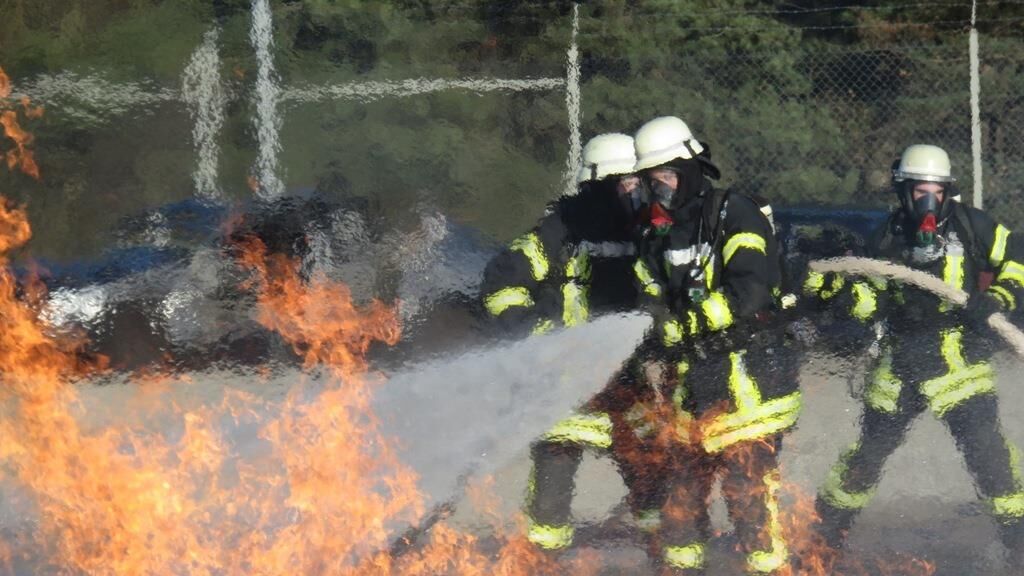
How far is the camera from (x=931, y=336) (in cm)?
624

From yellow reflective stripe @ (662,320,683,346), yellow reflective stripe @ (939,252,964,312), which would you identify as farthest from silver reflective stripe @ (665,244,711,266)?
yellow reflective stripe @ (939,252,964,312)

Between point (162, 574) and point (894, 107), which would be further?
point (894, 107)

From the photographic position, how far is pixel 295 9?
30.9 ft

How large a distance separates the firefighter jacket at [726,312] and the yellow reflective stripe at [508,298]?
583mm

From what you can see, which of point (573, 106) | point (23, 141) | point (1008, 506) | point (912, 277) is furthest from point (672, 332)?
point (23, 141)

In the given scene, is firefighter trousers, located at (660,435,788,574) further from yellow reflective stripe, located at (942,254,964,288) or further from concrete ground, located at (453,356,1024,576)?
yellow reflective stripe, located at (942,254,964,288)

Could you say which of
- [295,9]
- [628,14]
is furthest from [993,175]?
[295,9]

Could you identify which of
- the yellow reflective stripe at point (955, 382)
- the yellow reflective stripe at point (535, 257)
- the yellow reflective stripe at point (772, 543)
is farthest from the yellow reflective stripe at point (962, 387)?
the yellow reflective stripe at point (535, 257)

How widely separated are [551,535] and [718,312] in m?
1.23

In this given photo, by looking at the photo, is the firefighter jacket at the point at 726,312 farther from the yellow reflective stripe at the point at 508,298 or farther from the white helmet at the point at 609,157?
the yellow reflective stripe at the point at 508,298

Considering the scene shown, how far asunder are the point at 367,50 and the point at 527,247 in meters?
3.77

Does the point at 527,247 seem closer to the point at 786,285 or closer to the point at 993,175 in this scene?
the point at 786,285

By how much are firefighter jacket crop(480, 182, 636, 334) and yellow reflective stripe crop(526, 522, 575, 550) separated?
969mm

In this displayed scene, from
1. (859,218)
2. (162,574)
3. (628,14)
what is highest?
(628,14)
